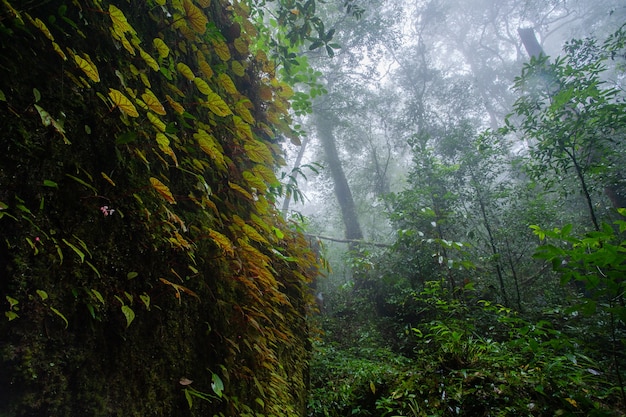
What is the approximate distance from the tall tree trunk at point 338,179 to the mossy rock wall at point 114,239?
30.7 ft

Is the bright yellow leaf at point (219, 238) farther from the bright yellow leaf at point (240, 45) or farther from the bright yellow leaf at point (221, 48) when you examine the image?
the bright yellow leaf at point (240, 45)

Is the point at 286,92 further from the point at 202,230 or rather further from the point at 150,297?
the point at 150,297

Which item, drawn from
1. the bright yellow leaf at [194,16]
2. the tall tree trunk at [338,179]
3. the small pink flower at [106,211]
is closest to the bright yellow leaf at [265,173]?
the bright yellow leaf at [194,16]

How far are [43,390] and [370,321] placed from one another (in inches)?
262

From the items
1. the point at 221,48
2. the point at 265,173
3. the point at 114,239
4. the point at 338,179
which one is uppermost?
the point at 338,179

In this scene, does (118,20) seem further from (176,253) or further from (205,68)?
(176,253)

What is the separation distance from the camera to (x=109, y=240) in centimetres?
110

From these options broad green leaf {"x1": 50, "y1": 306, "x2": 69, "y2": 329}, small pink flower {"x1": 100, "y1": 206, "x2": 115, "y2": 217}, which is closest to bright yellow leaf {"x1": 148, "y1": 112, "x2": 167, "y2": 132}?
small pink flower {"x1": 100, "y1": 206, "x2": 115, "y2": 217}

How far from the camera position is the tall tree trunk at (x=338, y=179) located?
1120cm

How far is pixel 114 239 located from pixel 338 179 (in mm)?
11292

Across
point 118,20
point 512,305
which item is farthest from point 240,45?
point 512,305

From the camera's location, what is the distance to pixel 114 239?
3.68 feet

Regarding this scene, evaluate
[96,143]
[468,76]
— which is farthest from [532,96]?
[468,76]

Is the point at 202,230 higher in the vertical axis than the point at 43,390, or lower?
higher
